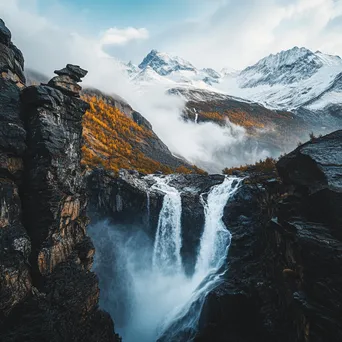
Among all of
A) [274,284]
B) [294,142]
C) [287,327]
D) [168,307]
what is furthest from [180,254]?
[294,142]

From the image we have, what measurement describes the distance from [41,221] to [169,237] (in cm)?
2713

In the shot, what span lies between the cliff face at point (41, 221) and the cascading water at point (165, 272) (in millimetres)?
10574

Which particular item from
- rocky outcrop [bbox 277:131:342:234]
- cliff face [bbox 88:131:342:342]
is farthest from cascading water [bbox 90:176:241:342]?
rocky outcrop [bbox 277:131:342:234]

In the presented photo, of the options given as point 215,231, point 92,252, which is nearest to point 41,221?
point 92,252

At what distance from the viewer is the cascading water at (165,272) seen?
3650 cm

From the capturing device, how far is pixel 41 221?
2542cm

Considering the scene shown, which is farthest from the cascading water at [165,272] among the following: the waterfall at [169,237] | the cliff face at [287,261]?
the cliff face at [287,261]

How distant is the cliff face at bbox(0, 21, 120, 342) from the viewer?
71.3ft

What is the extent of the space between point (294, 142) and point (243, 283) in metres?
169

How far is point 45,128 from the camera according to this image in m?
26.2

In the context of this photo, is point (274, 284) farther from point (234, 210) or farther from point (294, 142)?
point (294, 142)

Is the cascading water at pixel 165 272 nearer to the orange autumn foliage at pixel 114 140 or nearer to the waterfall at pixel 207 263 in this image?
the waterfall at pixel 207 263

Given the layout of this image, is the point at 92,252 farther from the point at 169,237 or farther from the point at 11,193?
the point at 169,237

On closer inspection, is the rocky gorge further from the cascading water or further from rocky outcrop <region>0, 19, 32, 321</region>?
the cascading water
